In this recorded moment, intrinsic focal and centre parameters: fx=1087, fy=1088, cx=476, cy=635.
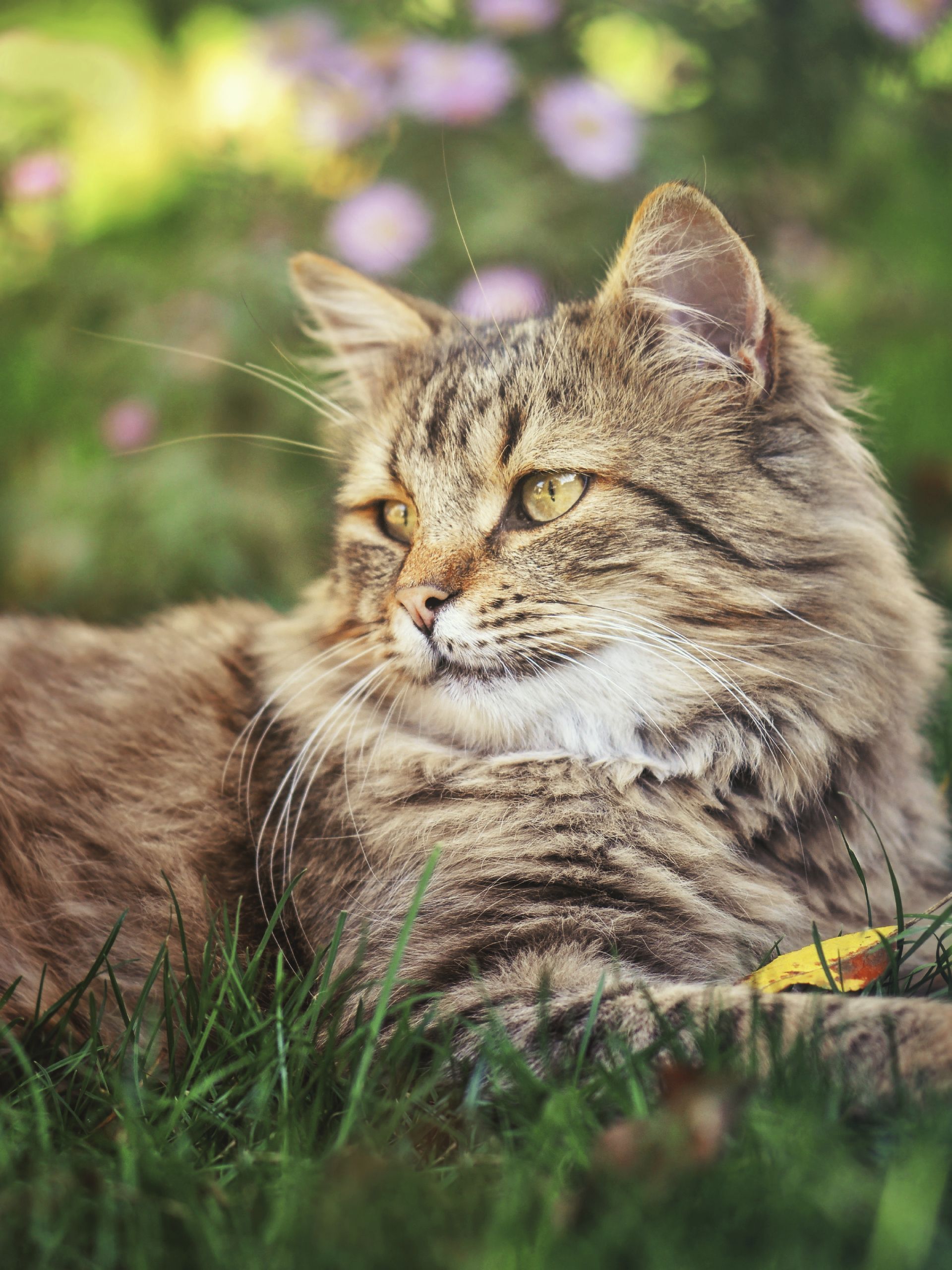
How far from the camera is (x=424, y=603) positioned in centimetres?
171

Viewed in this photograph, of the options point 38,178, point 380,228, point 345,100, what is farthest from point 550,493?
point 38,178

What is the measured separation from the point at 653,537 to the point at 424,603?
37cm

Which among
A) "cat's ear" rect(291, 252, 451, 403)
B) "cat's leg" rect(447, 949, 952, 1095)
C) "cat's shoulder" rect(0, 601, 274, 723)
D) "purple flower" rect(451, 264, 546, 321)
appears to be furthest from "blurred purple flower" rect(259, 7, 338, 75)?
"cat's leg" rect(447, 949, 952, 1095)

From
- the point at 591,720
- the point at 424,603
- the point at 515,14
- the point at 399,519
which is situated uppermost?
the point at 515,14

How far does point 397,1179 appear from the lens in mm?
1041

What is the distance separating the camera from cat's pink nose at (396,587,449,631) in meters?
1.70

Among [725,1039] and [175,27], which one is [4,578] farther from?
[725,1039]

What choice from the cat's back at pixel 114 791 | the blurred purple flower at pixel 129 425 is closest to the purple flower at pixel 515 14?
the blurred purple flower at pixel 129 425

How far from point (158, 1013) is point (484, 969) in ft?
1.45

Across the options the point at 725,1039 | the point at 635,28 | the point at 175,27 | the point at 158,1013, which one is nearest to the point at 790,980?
the point at 725,1039

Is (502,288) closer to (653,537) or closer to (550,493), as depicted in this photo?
(550,493)

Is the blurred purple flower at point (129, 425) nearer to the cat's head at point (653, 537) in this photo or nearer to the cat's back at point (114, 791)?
the cat's back at point (114, 791)

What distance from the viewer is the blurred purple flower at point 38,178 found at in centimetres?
388

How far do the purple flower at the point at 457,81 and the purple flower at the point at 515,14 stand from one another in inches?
4.0
